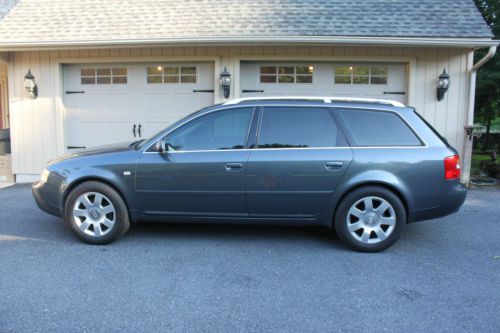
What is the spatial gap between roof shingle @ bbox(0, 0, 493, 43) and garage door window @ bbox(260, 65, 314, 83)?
0.79 m

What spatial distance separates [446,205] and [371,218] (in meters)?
0.82

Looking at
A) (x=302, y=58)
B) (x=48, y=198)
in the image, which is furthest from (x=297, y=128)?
(x=302, y=58)

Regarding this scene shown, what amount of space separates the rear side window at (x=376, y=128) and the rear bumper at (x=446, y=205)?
0.60 metres

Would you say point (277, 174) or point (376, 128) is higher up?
point (376, 128)

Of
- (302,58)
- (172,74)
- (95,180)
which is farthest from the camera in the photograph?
(172,74)

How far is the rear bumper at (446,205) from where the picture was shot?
439cm

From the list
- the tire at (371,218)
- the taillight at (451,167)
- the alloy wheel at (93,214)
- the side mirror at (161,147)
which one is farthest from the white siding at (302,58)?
the tire at (371,218)

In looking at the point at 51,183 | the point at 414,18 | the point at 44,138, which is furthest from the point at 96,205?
the point at 414,18

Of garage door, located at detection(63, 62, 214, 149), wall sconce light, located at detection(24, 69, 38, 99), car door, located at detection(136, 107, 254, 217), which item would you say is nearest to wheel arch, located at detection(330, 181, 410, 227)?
car door, located at detection(136, 107, 254, 217)

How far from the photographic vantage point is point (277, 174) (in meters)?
4.38

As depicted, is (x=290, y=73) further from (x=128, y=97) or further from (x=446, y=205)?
(x=446, y=205)

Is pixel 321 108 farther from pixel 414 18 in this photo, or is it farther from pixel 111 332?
pixel 414 18

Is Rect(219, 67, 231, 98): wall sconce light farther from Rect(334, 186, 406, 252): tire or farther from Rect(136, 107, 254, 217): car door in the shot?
Rect(334, 186, 406, 252): tire

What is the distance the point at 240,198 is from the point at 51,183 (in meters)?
2.15
